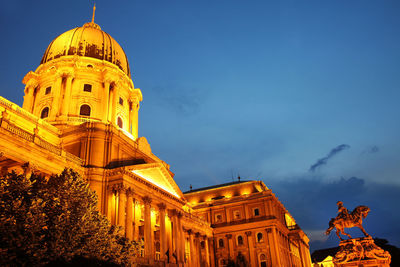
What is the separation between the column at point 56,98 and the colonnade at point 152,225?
54.1 ft

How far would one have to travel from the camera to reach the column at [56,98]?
4538 centimetres

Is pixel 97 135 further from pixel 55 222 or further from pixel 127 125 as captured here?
pixel 55 222

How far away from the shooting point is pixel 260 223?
202ft

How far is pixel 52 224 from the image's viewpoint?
1958cm

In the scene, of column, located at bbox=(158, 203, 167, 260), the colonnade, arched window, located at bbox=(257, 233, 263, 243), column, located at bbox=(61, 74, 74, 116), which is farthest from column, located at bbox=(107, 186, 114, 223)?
arched window, located at bbox=(257, 233, 263, 243)

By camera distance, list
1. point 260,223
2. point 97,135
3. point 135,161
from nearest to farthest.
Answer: point 97,135, point 135,161, point 260,223

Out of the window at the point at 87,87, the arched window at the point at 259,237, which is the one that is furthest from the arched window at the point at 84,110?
the arched window at the point at 259,237

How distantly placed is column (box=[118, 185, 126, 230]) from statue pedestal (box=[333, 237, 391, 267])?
1967 cm

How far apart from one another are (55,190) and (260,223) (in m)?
46.6

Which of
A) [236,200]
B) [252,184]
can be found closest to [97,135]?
[236,200]

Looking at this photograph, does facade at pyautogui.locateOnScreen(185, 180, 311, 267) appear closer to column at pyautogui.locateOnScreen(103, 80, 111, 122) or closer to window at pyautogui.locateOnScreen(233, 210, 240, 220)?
window at pyautogui.locateOnScreen(233, 210, 240, 220)

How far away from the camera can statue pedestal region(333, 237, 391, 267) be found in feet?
75.8

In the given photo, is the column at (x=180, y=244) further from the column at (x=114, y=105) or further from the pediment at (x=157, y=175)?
the column at (x=114, y=105)

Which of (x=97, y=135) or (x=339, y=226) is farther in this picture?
(x=97, y=135)
